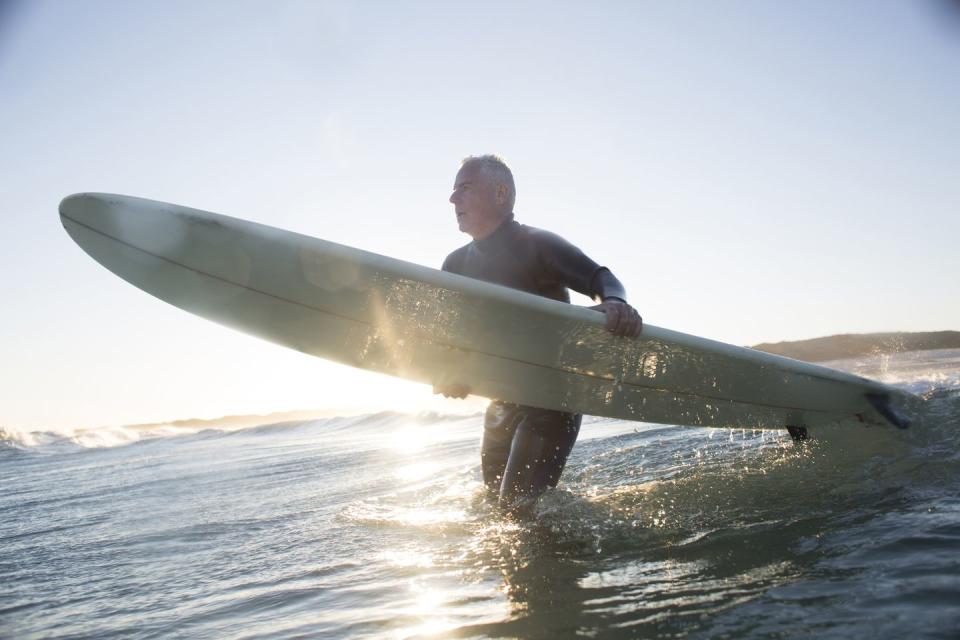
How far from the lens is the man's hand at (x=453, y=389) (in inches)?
121

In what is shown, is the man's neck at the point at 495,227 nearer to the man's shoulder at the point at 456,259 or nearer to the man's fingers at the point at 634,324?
the man's shoulder at the point at 456,259

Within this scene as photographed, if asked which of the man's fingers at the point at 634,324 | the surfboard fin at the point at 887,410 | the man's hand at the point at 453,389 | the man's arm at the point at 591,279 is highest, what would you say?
the man's arm at the point at 591,279

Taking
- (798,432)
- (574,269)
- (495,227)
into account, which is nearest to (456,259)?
(495,227)

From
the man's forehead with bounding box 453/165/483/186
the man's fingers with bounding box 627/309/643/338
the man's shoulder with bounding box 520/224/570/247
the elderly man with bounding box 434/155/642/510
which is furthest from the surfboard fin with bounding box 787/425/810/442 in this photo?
the man's forehead with bounding box 453/165/483/186

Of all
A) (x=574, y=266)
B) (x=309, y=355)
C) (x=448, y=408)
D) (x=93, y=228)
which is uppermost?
(x=93, y=228)

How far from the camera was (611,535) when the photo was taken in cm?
247

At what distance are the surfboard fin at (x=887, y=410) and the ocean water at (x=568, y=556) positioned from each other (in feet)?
0.30

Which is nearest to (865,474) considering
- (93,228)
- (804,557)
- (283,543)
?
(804,557)

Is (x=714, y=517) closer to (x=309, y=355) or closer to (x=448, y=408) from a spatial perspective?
(x=309, y=355)

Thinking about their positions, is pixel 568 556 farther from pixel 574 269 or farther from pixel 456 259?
pixel 456 259

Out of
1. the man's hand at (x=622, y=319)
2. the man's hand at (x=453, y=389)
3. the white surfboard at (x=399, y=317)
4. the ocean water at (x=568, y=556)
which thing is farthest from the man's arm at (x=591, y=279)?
the ocean water at (x=568, y=556)

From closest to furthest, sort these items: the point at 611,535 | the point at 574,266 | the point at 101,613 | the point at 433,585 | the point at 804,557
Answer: the point at 804,557 → the point at 433,585 → the point at 101,613 → the point at 611,535 → the point at 574,266

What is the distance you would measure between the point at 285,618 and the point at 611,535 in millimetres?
1299

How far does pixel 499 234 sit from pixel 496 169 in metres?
0.35
